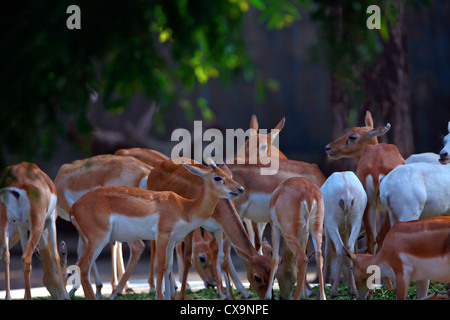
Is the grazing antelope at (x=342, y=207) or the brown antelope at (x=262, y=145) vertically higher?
the brown antelope at (x=262, y=145)

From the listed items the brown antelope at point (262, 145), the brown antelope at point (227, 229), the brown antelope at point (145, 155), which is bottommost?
the brown antelope at point (227, 229)

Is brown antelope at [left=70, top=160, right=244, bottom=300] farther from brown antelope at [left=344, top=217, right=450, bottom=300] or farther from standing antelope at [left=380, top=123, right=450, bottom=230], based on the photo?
standing antelope at [left=380, top=123, right=450, bottom=230]

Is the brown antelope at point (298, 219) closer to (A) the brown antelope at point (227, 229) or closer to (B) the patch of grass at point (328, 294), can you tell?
(A) the brown antelope at point (227, 229)

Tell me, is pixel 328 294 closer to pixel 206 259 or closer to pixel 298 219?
pixel 298 219

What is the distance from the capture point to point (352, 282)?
19.4 feet

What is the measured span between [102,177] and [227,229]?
1.83 m

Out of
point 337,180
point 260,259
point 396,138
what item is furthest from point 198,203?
point 396,138

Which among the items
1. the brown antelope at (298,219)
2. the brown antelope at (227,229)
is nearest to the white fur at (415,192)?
the brown antelope at (298,219)

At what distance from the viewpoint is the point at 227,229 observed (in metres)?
5.64

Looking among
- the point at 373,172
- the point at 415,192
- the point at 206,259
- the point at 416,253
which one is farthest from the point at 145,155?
the point at 416,253

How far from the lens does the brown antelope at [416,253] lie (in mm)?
4570

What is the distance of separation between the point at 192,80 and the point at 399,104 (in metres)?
6.60

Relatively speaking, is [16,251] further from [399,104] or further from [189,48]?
[189,48]

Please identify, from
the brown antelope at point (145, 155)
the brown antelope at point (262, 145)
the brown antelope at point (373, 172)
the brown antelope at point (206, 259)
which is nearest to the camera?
the brown antelope at point (373, 172)
